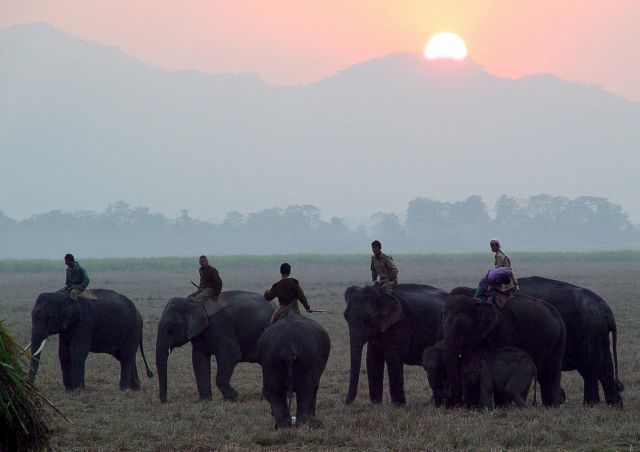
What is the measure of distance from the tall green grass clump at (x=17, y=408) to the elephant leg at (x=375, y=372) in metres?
8.92

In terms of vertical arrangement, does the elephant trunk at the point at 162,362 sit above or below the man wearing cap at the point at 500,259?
below

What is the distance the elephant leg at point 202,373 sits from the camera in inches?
717

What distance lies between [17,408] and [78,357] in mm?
10969

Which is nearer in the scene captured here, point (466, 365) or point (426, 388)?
point (466, 365)

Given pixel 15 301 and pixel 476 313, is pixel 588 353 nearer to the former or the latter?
pixel 476 313

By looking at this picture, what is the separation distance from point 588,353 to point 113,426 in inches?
294

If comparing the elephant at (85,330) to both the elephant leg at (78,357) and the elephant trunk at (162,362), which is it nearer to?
the elephant leg at (78,357)

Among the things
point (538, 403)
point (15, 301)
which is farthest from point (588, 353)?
point (15, 301)

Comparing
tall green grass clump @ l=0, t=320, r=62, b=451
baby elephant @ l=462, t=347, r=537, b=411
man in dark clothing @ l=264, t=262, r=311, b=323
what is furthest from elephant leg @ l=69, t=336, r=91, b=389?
tall green grass clump @ l=0, t=320, r=62, b=451

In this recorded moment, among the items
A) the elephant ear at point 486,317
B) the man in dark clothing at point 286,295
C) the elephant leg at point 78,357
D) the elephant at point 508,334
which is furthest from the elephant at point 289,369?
the elephant leg at point 78,357

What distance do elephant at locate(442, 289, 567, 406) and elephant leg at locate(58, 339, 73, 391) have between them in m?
7.73

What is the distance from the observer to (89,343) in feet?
66.3

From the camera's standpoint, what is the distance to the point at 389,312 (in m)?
17.3

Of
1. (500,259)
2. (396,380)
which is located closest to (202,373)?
(396,380)
